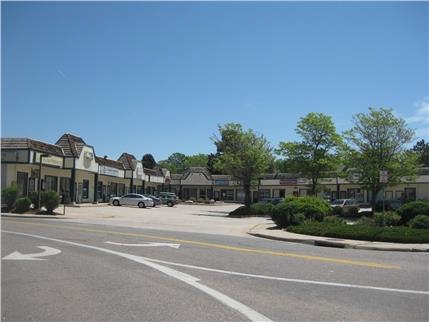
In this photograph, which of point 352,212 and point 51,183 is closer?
point 352,212

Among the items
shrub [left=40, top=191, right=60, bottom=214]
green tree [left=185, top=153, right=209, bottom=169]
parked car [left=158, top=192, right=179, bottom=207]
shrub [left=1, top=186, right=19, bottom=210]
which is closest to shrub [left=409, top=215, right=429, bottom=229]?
shrub [left=40, top=191, right=60, bottom=214]

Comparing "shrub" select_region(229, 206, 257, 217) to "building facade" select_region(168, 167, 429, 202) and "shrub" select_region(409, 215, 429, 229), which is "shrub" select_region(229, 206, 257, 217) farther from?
"shrub" select_region(409, 215, 429, 229)

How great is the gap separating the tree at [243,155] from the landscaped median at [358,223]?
18213 millimetres

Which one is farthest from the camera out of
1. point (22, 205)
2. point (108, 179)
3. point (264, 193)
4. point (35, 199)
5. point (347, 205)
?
point (264, 193)

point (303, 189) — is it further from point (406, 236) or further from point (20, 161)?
point (406, 236)

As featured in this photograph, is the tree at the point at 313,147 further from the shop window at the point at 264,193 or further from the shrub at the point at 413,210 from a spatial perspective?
the shop window at the point at 264,193

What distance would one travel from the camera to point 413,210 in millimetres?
26109

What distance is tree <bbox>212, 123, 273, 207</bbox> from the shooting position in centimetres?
4856

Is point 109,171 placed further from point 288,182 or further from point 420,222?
point 420,222

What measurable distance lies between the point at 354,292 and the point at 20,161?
3678 cm

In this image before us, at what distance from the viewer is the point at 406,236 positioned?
19.8 meters

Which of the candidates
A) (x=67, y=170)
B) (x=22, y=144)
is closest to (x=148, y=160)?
(x=67, y=170)

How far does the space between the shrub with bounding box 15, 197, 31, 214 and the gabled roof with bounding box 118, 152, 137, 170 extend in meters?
29.4

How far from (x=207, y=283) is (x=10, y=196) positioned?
30.8 metres
